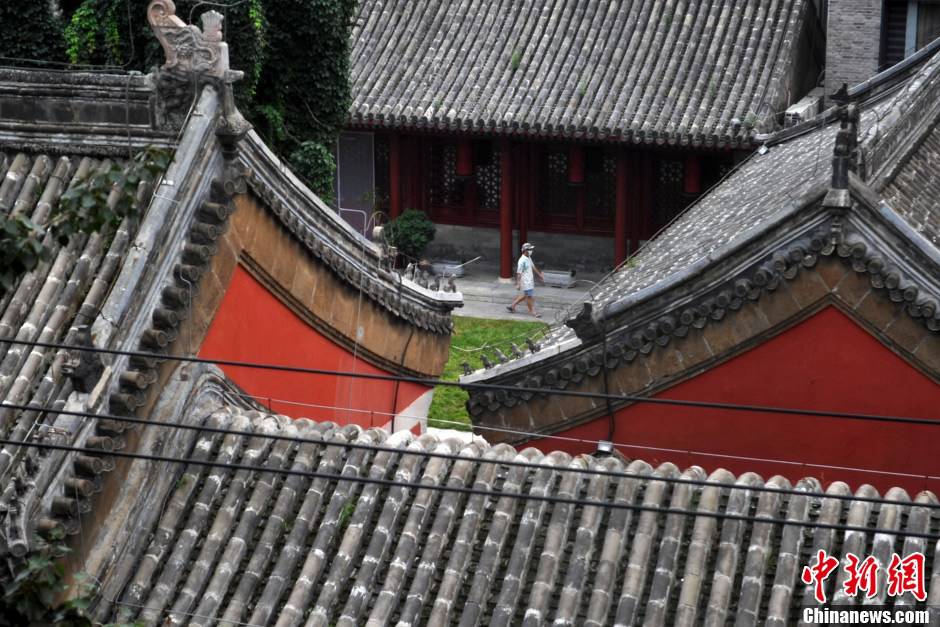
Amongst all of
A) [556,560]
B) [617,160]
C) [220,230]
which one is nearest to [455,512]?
[556,560]

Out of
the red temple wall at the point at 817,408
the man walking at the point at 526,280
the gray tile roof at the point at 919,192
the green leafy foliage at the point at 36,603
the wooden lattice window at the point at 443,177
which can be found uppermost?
the wooden lattice window at the point at 443,177

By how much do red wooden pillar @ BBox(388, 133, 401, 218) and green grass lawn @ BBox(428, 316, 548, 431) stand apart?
3.94m

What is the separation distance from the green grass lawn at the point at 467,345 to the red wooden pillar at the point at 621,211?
109 inches

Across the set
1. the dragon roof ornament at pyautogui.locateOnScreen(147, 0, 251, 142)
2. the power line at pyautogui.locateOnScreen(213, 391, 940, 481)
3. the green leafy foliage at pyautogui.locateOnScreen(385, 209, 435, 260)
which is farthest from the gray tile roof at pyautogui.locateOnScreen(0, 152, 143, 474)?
the green leafy foliage at pyautogui.locateOnScreen(385, 209, 435, 260)

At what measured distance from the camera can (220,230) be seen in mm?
11484

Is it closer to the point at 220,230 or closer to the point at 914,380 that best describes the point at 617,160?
the point at 914,380

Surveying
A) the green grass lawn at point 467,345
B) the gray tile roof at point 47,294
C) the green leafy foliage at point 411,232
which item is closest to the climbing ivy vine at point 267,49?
the green grass lawn at point 467,345

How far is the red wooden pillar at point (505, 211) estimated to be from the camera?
91.9 ft

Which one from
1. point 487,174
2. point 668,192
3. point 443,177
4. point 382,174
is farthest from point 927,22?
point 382,174

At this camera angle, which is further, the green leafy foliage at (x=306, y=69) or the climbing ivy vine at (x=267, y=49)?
the green leafy foliage at (x=306, y=69)

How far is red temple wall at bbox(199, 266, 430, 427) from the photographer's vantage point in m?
12.1

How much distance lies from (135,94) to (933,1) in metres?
18.9

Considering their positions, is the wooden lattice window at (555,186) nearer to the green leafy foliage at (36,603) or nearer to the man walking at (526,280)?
the man walking at (526,280)

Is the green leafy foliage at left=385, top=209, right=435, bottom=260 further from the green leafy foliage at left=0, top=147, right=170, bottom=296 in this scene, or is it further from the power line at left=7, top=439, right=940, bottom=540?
the green leafy foliage at left=0, top=147, right=170, bottom=296
